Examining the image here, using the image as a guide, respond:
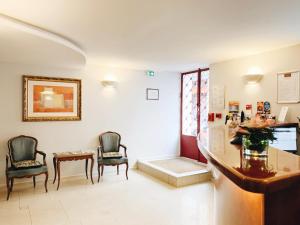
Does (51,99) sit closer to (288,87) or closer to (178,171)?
(178,171)

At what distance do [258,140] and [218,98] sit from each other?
350 centimetres

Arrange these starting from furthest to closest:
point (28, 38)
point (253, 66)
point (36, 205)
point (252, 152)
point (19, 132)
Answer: point (19, 132) → point (253, 66) → point (36, 205) → point (28, 38) → point (252, 152)

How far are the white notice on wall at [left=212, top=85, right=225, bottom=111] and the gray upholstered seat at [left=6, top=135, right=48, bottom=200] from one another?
132 inches

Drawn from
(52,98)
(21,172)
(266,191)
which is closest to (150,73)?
(52,98)

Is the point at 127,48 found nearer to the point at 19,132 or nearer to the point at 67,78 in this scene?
the point at 67,78

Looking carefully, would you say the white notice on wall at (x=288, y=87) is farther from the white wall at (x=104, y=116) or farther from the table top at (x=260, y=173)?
the white wall at (x=104, y=116)

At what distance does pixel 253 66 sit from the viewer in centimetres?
414

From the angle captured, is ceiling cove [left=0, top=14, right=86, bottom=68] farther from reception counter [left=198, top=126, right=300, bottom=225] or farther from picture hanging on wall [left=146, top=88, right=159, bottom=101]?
reception counter [left=198, top=126, right=300, bottom=225]

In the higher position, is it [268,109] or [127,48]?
[127,48]

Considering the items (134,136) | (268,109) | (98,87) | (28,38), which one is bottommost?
(134,136)

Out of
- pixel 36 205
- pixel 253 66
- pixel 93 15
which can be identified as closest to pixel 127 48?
pixel 93 15

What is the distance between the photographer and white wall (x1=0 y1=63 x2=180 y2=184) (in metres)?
4.54

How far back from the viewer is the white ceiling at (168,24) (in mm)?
2275

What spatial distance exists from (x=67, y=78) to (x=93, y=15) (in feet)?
8.99
